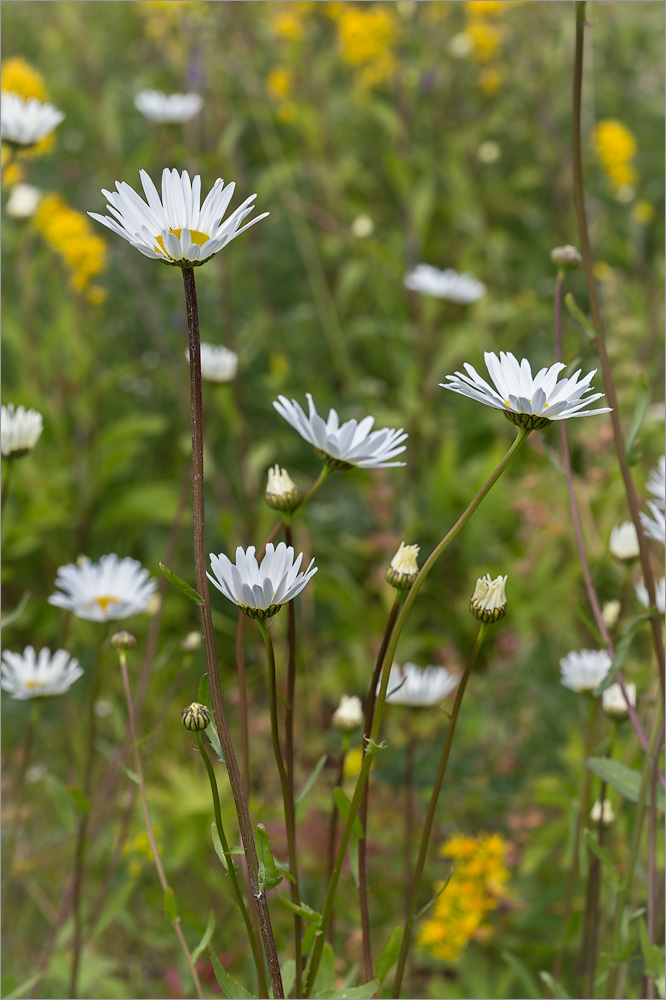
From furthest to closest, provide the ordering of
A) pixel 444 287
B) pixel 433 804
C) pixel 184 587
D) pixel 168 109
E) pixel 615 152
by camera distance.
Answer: pixel 615 152 → pixel 444 287 → pixel 168 109 → pixel 433 804 → pixel 184 587

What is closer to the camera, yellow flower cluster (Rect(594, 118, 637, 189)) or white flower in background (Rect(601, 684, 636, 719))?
white flower in background (Rect(601, 684, 636, 719))

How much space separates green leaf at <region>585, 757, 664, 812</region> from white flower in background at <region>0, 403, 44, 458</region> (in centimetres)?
70

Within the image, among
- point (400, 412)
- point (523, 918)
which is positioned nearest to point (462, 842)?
point (523, 918)

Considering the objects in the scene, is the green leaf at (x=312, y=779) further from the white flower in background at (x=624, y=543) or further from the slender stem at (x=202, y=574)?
the white flower in background at (x=624, y=543)

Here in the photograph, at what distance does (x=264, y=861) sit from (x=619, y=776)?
0.47 m

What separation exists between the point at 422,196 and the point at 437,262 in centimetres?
33

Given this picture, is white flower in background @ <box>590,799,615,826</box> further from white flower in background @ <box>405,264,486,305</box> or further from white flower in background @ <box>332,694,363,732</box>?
white flower in background @ <box>405,264,486,305</box>

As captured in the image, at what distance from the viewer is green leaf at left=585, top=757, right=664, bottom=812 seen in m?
0.92

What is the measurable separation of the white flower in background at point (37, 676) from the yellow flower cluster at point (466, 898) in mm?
649

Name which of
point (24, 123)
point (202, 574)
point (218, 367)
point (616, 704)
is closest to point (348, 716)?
point (616, 704)

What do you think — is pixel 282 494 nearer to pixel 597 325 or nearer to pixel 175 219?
pixel 175 219

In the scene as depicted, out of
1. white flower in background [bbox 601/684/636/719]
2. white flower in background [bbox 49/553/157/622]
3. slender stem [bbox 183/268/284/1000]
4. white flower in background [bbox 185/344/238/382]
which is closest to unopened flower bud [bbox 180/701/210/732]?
slender stem [bbox 183/268/284/1000]

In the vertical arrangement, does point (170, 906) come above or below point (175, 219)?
below

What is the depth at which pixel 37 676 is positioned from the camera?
1.15 metres
